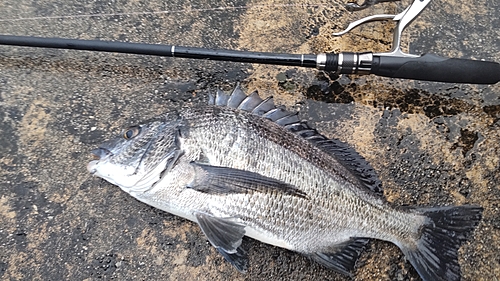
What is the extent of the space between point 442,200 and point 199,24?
204 centimetres

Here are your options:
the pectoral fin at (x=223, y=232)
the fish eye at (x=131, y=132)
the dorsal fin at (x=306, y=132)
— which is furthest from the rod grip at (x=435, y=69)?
the fish eye at (x=131, y=132)

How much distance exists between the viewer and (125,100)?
112 inches

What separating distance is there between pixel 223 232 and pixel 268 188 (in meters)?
0.32

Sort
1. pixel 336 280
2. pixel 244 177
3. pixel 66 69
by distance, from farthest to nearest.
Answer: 1. pixel 66 69
2. pixel 336 280
3. pixel 244 177

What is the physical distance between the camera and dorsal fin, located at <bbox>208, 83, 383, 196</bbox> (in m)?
2.42

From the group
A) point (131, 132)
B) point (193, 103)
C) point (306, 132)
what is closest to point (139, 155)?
point (131, 132)

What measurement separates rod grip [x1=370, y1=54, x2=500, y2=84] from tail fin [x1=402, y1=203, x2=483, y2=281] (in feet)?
2.67

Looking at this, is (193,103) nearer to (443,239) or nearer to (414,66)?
(414,66)

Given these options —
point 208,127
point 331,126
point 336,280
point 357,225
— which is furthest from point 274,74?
point 336,280

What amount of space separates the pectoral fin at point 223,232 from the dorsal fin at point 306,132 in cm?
61

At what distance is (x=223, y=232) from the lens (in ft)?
7.26

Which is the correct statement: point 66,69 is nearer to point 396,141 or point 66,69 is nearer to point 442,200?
point 396,141

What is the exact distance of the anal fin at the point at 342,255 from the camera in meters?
2.38

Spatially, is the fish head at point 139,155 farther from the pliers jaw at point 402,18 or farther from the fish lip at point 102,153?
the pliers jaw at point 402,18
